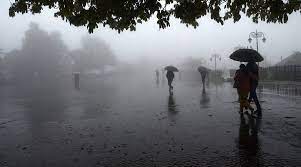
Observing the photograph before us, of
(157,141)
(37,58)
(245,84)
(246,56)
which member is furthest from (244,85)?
(37,58)

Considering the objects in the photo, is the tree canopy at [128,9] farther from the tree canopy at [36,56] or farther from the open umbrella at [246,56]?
the tree canopy at [36,56]

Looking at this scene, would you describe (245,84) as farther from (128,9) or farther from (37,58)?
(37,58)

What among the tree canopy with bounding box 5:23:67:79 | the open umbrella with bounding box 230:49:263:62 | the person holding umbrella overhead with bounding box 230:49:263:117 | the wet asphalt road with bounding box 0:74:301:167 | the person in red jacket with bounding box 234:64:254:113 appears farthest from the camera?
the tree canopy with bounding box 5:23:67:79

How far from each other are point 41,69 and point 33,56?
2.98 metres

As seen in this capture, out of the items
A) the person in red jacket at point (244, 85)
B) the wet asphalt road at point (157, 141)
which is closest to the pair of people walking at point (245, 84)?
the person in red jacket at point (244, 85)

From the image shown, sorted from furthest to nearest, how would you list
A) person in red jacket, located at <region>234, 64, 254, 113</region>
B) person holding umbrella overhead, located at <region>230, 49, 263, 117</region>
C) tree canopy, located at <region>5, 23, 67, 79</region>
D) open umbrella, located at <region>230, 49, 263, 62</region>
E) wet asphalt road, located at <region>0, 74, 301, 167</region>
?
1. tree canopy, located at <region>5, 23, 67, 79</region>
2. open umbrella, located at <region>230, 49, 263, 62</region>
3. person holding umbrella overhead, located at <region>230, 49, 263, 117</region>
4. person in red jacket, located at <region>234, 64, 254, 113</region>
5. wet asphalt road, located at <region>0, 74, 301, 167</region>

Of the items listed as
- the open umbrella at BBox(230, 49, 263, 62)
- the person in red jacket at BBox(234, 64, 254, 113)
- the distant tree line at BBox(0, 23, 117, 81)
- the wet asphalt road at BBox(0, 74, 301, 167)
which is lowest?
the wet asphalt road at BBox(0, 74, 301, 167)

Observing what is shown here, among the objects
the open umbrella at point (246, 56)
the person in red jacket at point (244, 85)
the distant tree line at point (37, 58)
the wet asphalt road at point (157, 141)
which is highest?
the distant tree line at point (37, 58)

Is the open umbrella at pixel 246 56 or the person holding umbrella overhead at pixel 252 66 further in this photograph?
the open umbrella at pixel 246 56

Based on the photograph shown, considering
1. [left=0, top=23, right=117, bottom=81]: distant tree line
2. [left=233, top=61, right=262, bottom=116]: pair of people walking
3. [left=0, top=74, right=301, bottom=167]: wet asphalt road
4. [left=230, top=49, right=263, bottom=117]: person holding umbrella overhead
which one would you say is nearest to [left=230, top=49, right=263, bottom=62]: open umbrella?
[left=230, top=49, right=263, bottom=117]: person holding umbrella overhead

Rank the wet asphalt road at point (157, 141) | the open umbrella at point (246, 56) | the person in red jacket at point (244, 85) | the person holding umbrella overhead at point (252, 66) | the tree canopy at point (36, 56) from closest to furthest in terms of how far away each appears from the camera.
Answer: the wet asphalt road at point (157, 141) → the person in red jacket at point (244, 85) → the person holding umbrella overhead at point (252, 66) → the open umbrella at point (246, 56) → the tree canopy at point (36, 56)

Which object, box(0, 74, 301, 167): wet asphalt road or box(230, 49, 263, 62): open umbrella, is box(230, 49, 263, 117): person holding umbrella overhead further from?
box(0, 74, 301, 167): wet asphalt road

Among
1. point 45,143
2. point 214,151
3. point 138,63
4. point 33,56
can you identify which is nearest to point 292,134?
point 214,151

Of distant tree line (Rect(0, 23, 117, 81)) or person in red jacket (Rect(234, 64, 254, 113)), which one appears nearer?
person in red jacket (Rect(234, 64, 254, 113))
